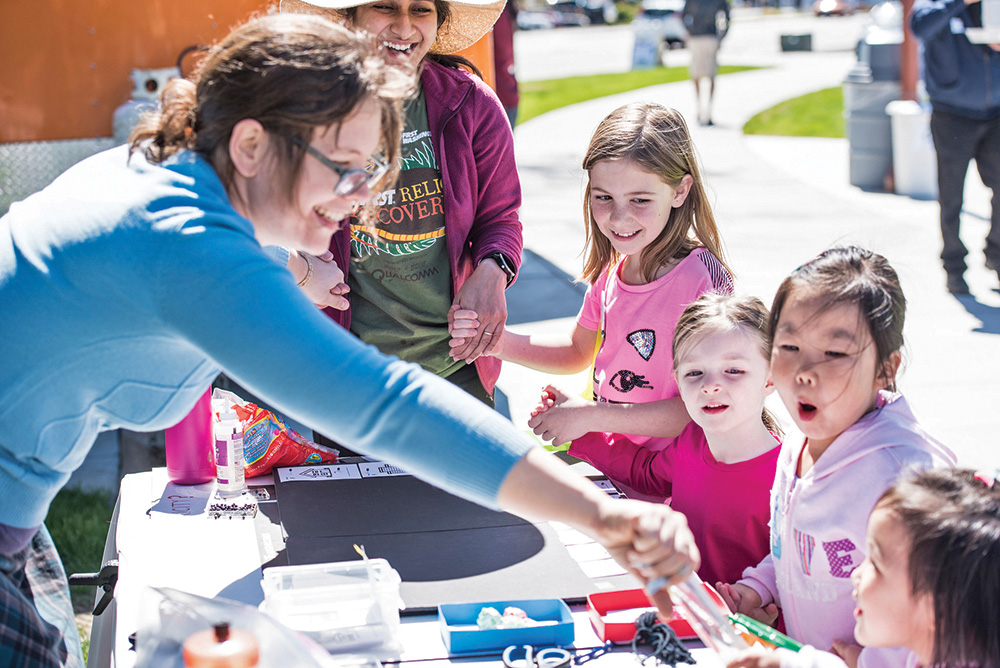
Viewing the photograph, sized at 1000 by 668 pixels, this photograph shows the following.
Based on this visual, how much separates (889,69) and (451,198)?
7.82 meters

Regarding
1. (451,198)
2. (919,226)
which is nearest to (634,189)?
(451,198)

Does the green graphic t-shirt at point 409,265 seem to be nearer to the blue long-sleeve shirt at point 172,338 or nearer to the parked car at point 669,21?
the blue long-sleeve shirt at point 172,338

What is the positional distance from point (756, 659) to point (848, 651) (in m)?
0.26

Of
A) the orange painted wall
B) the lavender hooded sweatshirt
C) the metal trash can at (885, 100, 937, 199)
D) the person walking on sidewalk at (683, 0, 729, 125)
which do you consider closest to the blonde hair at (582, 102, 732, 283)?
the lavender hooded sweatshirt

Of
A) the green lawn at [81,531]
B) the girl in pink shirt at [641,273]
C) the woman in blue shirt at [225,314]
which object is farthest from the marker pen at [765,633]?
the green lawn at [81,531]

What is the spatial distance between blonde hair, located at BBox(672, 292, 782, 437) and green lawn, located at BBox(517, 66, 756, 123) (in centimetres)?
1365

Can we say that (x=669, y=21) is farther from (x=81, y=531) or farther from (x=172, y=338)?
(x=172, y=338)

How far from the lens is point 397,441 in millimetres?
1242

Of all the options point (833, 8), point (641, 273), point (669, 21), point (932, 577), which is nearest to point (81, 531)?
point (641, 273)

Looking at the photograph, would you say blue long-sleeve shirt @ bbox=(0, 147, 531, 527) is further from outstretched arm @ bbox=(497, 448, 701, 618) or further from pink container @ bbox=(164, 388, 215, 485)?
pink container @ bbox=(164, 388, 215, 485)

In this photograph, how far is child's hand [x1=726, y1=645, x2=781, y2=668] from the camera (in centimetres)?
142

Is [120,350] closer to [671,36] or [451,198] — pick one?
[451,198]

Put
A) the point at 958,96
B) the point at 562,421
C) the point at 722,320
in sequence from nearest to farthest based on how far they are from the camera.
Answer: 1. the point at 722,320
2. the point at 562,421
3. the point at 958,96

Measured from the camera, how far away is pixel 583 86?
1977 cm
